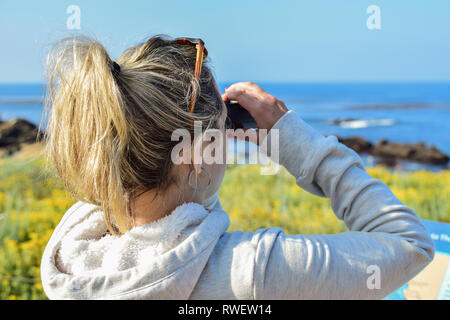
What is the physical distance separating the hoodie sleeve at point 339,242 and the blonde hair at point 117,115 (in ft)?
0.79

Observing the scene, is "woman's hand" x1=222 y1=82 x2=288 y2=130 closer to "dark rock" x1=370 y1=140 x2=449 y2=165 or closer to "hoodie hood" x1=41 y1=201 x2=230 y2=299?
"hoodie hood" x1=41 y1=201 x2=230 y2=299

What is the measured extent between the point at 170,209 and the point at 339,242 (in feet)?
1.19

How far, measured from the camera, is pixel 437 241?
154 cm

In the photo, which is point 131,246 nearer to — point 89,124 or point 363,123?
point 89,124

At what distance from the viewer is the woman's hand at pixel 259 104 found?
3.40 ft

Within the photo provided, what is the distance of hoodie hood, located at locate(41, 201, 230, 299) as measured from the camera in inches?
32.6

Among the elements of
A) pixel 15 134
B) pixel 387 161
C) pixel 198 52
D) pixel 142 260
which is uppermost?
pixel 198 52

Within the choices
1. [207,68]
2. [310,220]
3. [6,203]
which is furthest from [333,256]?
[6,203]

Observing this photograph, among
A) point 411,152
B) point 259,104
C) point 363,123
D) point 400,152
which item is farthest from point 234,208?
point 363,123

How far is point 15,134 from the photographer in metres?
7.75

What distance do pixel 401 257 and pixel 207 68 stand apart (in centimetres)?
59

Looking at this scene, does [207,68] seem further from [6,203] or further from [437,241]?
[6,203]

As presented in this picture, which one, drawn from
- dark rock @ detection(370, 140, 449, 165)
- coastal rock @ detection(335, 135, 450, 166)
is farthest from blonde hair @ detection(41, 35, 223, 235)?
dark rock @ detection(370, 140, 449, 165)
